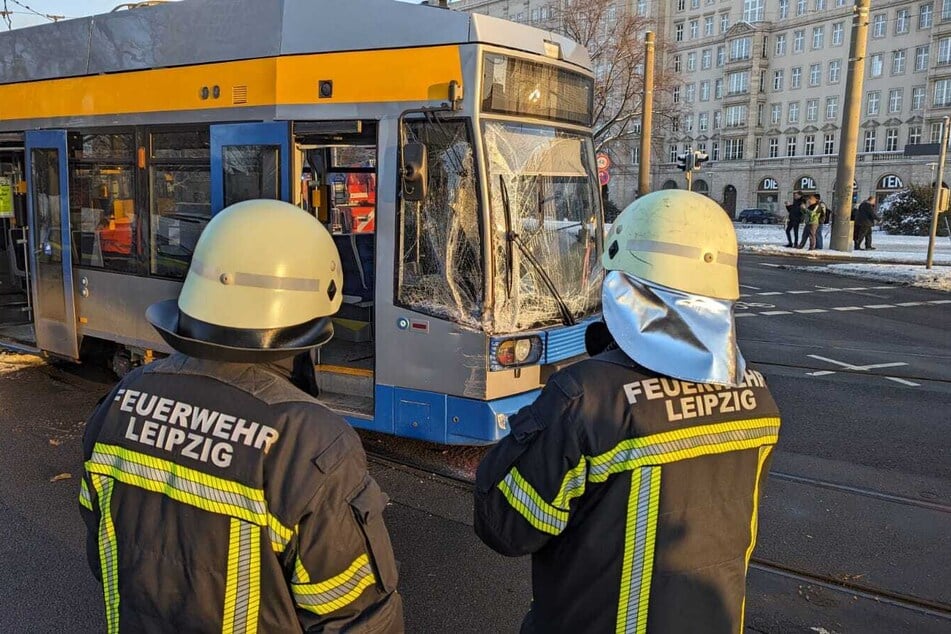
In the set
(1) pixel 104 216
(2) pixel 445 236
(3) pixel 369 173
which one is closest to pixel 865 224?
(3) pixel 369 173

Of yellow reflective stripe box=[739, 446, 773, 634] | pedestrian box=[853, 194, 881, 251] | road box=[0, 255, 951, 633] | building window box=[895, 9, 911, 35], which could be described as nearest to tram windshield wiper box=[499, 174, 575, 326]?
road box=[0, 255, 951, 633]

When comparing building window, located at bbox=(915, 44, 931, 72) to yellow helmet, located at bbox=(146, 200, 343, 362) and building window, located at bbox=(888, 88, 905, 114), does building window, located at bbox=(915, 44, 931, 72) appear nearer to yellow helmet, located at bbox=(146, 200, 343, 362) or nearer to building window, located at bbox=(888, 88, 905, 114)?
building window, located at bbox=(888, 88, 905, 114)

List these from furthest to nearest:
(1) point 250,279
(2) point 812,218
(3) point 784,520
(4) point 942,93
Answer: (4) point 942,93
(2) point 812,218
(3) point 784,520
(1) point 250,279

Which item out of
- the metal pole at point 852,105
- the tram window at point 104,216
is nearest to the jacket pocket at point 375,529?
the tram window at point 104,216

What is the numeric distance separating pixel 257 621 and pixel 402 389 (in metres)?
3.81

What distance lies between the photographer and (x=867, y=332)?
1165 cm

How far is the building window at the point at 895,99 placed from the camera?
6831cm

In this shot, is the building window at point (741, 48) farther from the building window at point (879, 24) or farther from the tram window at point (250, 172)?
the tram window at point (250, 172)

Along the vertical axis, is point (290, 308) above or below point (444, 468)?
above

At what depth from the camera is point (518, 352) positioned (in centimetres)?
538

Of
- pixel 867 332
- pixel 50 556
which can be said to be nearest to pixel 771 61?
pixel 867 332

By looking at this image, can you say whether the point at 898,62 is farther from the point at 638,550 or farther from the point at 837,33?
the point at 638,550

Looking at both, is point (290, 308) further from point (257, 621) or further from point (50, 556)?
point (50, 556)

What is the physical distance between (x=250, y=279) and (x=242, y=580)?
0.65 metres
